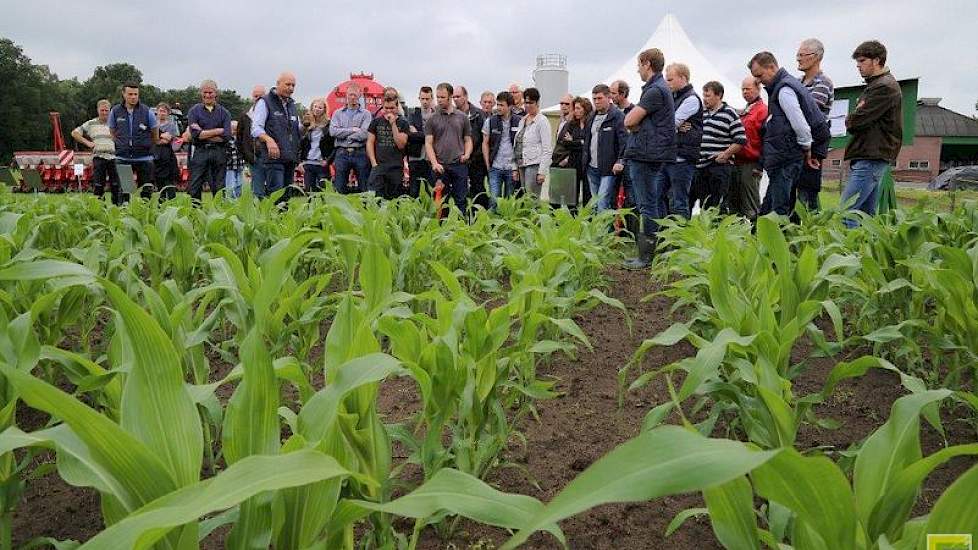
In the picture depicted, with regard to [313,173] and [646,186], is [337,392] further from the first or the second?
[313,173]

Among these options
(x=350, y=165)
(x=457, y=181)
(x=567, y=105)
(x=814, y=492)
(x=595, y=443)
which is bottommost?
(x=595, y=443)

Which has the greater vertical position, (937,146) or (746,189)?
(937,146)

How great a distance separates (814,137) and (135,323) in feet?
19.6

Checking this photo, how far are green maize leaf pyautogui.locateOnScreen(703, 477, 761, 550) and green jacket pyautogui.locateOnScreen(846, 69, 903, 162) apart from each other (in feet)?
16.3

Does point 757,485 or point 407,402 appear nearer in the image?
point 757,485

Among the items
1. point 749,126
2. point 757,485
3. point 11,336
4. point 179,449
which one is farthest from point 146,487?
point 749,126

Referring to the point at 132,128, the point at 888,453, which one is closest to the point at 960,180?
the point at 888,453

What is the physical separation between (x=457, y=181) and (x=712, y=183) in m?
2.84

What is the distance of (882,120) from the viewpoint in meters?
5.18

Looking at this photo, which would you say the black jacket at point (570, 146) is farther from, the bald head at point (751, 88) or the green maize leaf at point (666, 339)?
the green maize leaf at point (666, 339)

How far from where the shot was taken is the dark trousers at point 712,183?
6727mm

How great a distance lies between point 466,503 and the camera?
101 centimetres

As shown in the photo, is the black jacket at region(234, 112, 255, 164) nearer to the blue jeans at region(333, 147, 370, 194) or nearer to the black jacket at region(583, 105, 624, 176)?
the blue jeans at region(333, 147, 370, 194)

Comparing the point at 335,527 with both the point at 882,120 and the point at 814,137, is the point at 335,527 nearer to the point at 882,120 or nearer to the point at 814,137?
the point at 882,120
